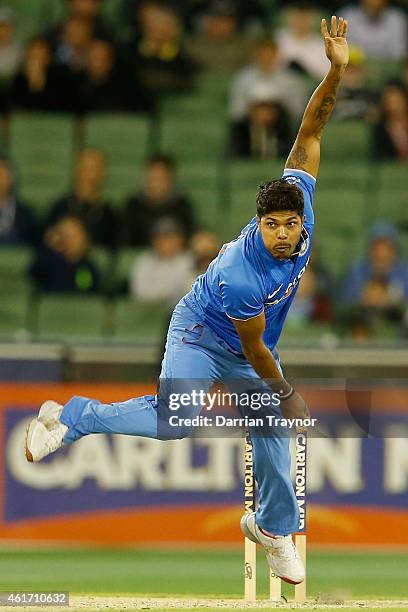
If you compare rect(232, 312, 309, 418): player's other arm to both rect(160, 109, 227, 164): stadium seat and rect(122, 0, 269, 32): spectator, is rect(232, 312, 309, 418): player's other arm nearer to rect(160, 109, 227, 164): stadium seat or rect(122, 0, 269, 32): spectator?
rect(160, 109, 227, 164): stadium seat

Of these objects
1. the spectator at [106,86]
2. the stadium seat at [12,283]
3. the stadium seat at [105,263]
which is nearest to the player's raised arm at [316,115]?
the stadium seat at [105,263]

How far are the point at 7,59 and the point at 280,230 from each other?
7.31 m

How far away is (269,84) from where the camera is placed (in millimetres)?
12836

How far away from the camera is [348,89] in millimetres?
12883

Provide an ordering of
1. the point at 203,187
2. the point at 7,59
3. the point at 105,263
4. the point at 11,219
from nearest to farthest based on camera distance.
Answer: the point at 105,263 < the point at 11,219 < the point at 203,187 < the point at 7,59

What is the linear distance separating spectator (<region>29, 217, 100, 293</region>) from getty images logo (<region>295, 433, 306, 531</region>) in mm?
4348

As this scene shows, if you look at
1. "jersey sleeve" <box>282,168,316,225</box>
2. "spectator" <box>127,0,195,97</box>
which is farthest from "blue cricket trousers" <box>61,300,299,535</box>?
"spectator" <box>127,0,195,97</box>

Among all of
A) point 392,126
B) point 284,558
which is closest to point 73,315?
point 392,126

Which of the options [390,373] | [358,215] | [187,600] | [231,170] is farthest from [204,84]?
[187,600]

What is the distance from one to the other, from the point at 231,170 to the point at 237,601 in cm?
607

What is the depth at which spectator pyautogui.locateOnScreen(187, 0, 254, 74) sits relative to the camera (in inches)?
527

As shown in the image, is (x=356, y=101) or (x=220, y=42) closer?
(x=356, y=101)

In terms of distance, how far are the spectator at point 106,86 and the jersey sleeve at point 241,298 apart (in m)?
6.45

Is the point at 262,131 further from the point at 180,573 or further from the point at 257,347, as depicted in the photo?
the point at 257,347
